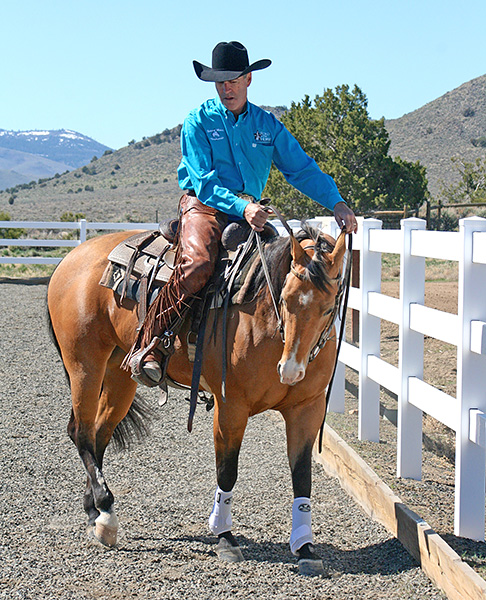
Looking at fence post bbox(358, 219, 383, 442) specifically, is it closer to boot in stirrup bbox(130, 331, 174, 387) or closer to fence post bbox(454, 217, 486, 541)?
fence post bbox(454, 217, 486, 541)

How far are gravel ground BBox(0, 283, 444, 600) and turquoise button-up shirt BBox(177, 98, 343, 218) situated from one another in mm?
1848

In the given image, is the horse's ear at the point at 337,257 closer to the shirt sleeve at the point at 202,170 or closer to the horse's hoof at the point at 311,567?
the shirt sleeve at the point at 202,170

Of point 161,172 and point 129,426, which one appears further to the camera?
point 161,172

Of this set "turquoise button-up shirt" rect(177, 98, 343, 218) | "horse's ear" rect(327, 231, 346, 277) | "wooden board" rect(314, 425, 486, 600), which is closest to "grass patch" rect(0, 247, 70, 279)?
"wooden board" rect(314, 425, 486, 600)

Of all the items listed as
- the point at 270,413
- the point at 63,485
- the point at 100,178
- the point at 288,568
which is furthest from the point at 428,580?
the point at 100,178

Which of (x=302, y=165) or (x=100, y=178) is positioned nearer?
(x=302, y=165)

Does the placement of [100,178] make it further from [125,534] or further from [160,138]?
[125,534]

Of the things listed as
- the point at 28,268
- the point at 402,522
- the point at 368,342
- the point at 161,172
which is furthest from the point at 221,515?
the point at 161,172

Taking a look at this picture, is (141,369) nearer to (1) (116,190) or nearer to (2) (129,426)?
(2) (129,426)

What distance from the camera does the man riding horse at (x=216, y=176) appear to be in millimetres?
3883

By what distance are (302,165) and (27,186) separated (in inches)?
4075

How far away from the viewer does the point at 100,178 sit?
323 feet

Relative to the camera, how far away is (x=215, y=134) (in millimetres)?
3998

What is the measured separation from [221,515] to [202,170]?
6.08ft
